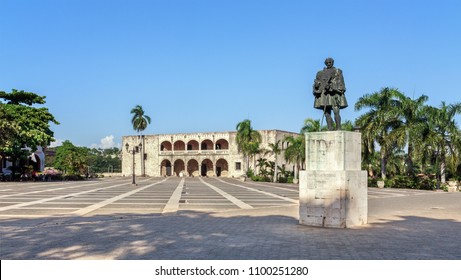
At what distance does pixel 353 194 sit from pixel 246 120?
4000cm

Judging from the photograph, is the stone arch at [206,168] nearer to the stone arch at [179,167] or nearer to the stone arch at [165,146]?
the stone arch at [179,167]

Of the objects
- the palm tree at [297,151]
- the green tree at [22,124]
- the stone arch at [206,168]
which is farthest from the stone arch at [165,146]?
the palm tree at [297,151]

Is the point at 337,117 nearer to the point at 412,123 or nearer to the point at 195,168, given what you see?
the point at 412,123

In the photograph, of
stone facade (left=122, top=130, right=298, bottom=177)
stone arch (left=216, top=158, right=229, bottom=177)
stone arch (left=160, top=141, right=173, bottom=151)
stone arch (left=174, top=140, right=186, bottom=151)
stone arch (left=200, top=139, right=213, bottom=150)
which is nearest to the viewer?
stone facade (left=122, top=130, right=298, bottom=177)

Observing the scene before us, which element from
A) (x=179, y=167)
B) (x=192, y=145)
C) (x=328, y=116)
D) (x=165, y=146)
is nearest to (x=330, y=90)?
(x=328, y=116)

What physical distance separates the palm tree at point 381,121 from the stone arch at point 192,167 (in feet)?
119

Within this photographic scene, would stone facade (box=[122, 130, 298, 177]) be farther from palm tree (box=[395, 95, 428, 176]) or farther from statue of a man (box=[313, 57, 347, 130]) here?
statue of a man (box=[313, 57, 347, 130])

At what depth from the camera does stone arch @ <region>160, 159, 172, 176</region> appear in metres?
64.4

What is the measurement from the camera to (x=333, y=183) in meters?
8.75

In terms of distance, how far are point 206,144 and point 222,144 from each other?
115 inches

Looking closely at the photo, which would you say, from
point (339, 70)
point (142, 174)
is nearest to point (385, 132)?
point (339, 70)

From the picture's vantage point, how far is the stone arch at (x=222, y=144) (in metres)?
61.1

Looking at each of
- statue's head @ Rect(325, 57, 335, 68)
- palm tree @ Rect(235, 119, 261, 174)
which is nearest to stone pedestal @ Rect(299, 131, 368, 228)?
statue's head @ Rect(325, 57, 335, 68)

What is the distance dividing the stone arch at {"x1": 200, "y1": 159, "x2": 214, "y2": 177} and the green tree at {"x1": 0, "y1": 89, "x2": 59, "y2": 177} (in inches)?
1027
